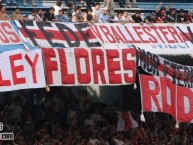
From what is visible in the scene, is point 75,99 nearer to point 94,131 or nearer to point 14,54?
point 94,131

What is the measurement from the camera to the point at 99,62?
20.1m

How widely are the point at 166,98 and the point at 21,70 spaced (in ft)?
16.7

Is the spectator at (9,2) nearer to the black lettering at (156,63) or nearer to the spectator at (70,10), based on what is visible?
the spectator at (70,10)

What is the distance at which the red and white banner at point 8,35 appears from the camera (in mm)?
19188

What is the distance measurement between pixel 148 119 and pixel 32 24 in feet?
19.0

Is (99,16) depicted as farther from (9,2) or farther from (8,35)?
(8,35)

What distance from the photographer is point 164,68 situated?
21.7m

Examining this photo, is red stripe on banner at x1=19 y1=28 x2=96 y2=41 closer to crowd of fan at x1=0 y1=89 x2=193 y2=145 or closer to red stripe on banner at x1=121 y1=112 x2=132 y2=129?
crowd of fan at x1=0 y1=89 x2=193 y2=145

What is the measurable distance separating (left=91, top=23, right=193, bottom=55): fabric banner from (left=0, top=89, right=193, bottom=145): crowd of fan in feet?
7.40

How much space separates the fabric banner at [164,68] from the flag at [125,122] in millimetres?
1875

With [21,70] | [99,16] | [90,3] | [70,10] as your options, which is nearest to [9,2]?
[70,10]

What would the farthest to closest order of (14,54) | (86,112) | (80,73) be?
(86,112)
(80,73)
(14,54)

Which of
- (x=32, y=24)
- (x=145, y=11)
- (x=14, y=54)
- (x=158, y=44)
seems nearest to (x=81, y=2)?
(x=145, y=11)

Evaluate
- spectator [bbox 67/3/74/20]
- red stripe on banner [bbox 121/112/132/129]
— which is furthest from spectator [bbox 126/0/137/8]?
red stripe on banner [bbox 121/112/132/129]
